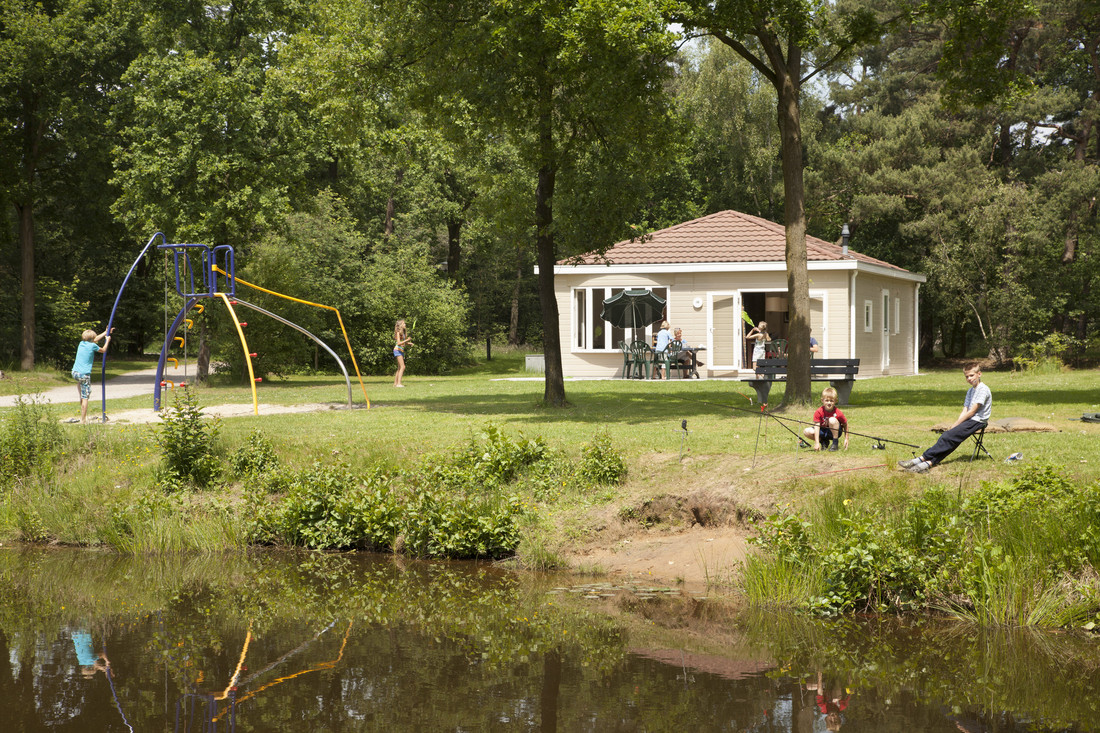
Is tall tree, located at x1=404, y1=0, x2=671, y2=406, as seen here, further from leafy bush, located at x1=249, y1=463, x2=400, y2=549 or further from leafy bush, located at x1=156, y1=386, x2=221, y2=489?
leafy bush, located at x1=156, y1=386, x2=221, y2=489

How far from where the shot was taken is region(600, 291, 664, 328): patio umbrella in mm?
25562

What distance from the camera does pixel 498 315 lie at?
53.2m

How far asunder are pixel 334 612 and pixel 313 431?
16.4ft

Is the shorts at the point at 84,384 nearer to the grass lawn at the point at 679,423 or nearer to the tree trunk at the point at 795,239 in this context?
the grass lawn at the point at 679,423

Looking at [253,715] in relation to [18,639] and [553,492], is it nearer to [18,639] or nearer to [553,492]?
[18,639]

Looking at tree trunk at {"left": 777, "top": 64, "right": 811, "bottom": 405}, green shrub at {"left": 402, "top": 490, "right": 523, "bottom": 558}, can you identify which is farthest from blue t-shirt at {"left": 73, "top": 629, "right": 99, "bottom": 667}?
tree trunk at {"left": 777, "top": 64, "right": 811, "bottom": 405}

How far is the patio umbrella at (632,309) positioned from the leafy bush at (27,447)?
15.5 meters

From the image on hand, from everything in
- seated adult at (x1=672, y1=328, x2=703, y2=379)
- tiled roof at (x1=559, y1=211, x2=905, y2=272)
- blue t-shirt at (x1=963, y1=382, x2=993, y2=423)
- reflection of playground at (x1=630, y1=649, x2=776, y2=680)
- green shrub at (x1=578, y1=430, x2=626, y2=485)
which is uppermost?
tiled roof at (x1=559, y1=211, x2=905, y2=272)

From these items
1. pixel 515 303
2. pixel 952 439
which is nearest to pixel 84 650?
pixel 952 439

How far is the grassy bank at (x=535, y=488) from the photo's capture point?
817 centimetres

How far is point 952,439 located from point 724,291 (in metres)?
17.1

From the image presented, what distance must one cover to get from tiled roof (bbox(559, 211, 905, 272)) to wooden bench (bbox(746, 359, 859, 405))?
9.82 m

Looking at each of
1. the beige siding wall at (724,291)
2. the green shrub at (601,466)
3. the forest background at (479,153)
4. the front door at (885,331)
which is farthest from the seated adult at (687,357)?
the green shrub at (601,466)

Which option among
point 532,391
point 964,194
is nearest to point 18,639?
point 532,391
